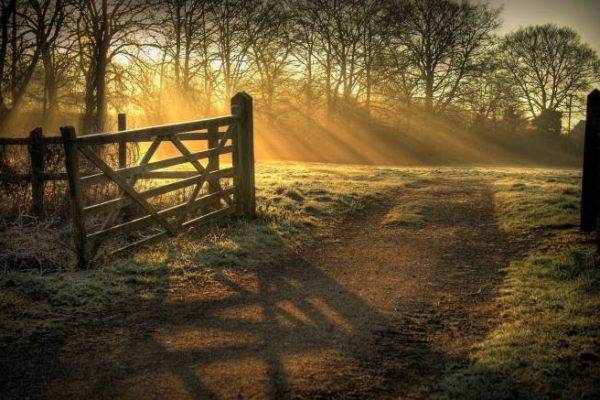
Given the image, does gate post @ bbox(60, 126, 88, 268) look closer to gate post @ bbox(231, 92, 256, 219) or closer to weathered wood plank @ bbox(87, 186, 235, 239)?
weathered wood plank @ bbox(87, 186, 235, 239)

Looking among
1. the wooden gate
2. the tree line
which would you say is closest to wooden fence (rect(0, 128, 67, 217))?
the wooden gate

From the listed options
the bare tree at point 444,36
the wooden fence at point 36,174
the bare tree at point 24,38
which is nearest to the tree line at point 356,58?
the bare tree at point 444,36

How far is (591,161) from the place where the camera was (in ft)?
28.2

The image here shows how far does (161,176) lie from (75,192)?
3.23m

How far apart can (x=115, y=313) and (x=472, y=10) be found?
1497 inches

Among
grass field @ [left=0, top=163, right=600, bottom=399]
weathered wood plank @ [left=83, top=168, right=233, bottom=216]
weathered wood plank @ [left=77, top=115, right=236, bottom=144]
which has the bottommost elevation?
grass field @ [left=0, top=163, right=600, bottom=399]

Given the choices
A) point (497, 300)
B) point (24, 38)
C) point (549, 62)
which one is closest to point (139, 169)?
point (497, 300)

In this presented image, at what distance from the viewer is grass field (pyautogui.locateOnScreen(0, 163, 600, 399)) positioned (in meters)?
3.95

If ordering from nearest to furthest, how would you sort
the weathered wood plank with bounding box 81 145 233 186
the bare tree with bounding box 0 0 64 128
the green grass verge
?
the green grass verge < the weathered wood plank with bounding box 81 145 233 186 < the bare tree with bounding box 0 0 64 128

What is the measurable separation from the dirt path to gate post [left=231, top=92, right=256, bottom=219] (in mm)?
2434

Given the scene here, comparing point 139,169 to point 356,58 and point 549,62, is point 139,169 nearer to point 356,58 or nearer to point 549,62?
point 356,58

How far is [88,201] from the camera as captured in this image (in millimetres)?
9703

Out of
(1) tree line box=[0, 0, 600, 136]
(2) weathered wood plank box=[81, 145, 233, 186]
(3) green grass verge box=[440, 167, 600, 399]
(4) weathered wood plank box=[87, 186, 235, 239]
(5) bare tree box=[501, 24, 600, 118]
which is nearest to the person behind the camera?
(3) green grass verge box=[440, 167, 600, 399]

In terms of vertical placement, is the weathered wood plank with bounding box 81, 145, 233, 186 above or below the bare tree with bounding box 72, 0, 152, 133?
below
